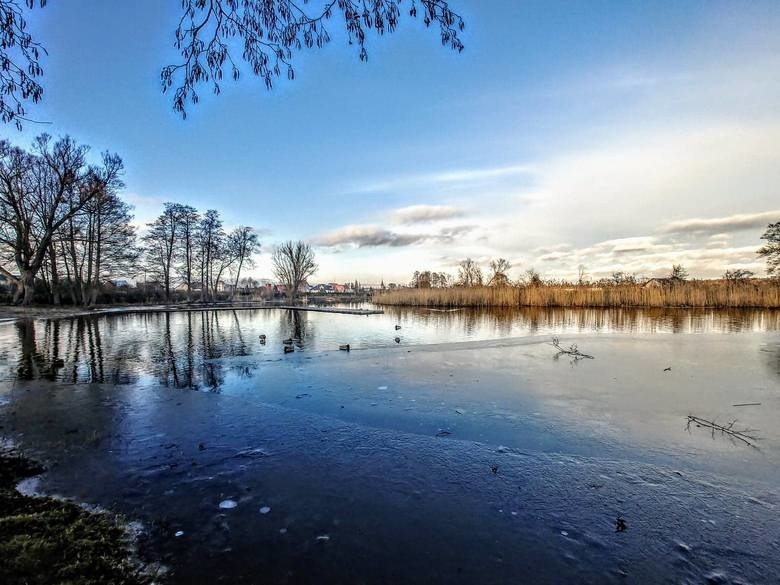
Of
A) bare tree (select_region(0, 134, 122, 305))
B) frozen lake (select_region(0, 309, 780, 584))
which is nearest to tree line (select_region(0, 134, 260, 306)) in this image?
bare tree (select_region(0, 134, 122, 305))

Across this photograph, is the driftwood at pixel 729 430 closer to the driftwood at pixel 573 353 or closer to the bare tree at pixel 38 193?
the driftwood at pixel 573 353

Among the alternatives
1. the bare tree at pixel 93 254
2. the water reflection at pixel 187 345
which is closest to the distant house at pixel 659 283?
the water reflection at pixel 187 345

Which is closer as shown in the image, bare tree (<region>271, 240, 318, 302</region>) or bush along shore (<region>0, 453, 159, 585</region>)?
bush along shore (<region>0, 453, 159, 585</region>)

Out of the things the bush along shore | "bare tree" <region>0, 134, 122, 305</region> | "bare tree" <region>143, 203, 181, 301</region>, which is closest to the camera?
the bush along shore

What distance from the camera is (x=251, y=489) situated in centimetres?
325

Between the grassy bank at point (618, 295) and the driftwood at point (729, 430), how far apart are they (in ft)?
86.4

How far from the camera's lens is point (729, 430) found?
181 inches

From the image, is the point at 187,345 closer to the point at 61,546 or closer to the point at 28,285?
→ the point at 61,546

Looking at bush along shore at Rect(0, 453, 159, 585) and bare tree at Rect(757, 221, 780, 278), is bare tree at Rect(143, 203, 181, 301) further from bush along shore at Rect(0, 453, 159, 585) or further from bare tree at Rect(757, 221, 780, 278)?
bare tree at Rect(757, 221, 780, 278)


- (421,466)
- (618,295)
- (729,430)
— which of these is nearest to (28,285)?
(421,466)

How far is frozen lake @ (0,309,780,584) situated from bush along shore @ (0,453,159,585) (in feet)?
0.58

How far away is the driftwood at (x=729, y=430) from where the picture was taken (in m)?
4.34

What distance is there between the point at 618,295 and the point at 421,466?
30378 millimetres

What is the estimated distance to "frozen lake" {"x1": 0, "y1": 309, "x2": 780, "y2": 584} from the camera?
2.44 metres
